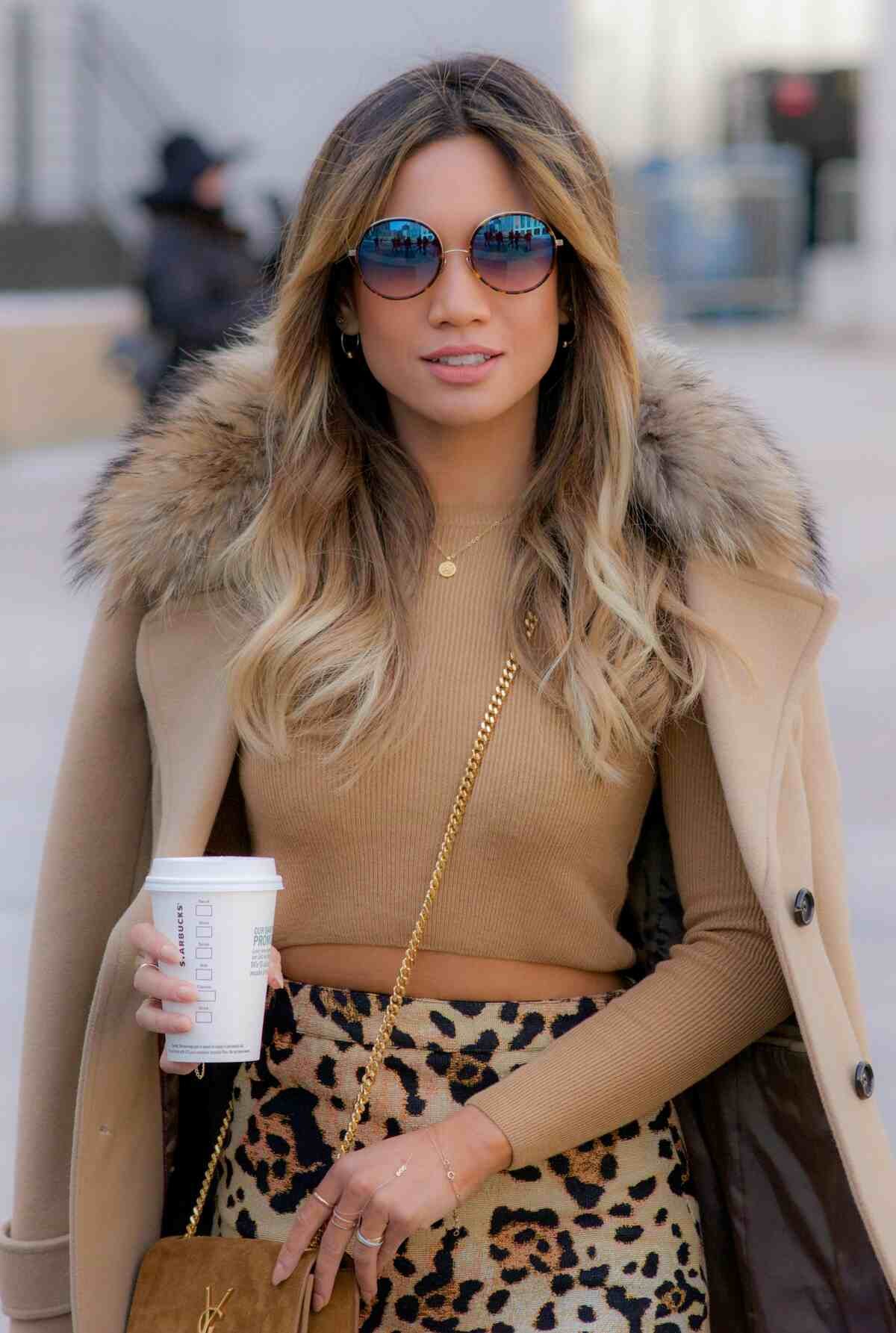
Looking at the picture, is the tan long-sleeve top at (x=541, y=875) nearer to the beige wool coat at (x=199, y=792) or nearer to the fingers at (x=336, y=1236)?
the beige wool coat at (x=199, y=792)

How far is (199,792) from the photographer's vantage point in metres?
2.33

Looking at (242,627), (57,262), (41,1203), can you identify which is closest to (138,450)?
(242,627)

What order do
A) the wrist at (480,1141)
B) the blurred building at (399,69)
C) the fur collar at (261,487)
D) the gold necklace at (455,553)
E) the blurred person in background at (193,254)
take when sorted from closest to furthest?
the wrist at (480,1141) < the fur collar at (261,487) < the gold necklace at (455,553) < the blurred person in background at (193,254) < the blurred building at (399,69)

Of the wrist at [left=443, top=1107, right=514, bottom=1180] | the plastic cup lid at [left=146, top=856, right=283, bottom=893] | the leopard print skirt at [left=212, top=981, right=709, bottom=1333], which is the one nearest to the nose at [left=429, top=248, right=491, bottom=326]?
the plastic cup lid at [left=146, top=856, right=283, bottom=893]

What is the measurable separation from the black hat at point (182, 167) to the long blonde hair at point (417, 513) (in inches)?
361

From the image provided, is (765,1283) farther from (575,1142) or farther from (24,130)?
(24,130)

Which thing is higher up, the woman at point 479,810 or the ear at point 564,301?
the ear at point 564,301

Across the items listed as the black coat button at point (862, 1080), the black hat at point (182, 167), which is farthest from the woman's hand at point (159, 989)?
the black hat at point (182, 167)

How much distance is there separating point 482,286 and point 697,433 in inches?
13.3

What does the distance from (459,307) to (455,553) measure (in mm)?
327

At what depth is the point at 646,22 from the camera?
39281mm

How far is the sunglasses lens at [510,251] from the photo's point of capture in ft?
7.68

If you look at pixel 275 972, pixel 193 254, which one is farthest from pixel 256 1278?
pixel 193 254

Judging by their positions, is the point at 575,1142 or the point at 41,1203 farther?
the point at 41,1203
